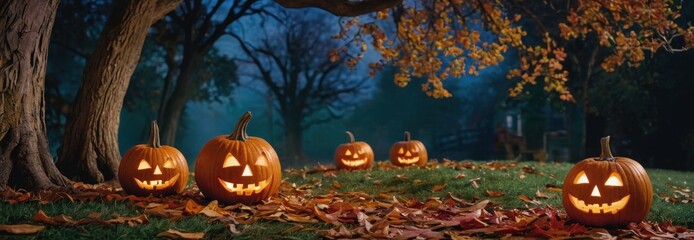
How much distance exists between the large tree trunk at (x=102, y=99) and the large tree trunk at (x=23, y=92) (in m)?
1.67

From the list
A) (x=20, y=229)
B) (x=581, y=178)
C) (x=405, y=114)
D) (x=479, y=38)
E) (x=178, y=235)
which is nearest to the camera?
(x=20, y=229)

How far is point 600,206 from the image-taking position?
5.34 m

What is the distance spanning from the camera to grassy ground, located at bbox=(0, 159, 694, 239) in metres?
4.44

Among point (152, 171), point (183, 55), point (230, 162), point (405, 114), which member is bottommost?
point (152, 171)

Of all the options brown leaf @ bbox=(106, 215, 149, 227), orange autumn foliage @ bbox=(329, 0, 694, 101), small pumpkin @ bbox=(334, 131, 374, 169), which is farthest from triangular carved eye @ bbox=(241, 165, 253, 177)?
orange autumn foliage @ bbox=(329, 0, 694, 101)

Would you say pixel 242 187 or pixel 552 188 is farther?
pixel 552 188

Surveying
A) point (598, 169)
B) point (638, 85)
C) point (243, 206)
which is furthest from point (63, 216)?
point (638, 85)

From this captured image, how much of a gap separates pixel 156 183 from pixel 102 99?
260cm

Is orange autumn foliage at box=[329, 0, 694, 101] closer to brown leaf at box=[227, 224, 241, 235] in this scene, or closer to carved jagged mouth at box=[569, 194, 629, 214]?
carved jagged mouth at box=[569, 194, 629, 214]

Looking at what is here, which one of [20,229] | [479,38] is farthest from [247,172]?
[479,38]

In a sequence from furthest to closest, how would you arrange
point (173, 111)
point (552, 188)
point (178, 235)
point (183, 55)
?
1. point (183, 55)
2. point (173, 111)
3. point (552, 188)
4. point (178, 235)

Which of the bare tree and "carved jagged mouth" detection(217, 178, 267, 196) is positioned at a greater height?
the bare tree

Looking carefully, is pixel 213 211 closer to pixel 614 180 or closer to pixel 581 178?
pixel 581 178

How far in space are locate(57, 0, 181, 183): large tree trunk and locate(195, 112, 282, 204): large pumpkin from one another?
317cm
